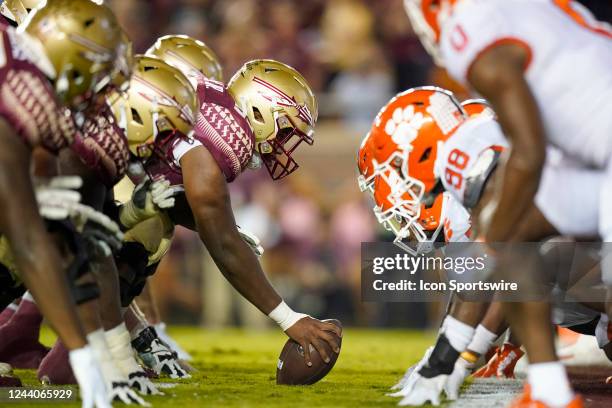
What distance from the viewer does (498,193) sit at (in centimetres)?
346

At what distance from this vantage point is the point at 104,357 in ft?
13.1

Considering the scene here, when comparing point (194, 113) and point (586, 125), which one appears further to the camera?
point (194, 113)

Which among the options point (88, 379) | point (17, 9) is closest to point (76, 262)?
point (88, 379)

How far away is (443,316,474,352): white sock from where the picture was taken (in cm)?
399

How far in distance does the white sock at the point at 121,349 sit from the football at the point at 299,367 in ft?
2.31

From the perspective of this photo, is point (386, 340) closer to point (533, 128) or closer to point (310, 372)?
point (310, 372)

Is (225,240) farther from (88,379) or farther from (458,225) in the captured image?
(88,379)

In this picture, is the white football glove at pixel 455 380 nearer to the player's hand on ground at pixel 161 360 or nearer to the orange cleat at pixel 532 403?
the orange cleat at pixel 532 403

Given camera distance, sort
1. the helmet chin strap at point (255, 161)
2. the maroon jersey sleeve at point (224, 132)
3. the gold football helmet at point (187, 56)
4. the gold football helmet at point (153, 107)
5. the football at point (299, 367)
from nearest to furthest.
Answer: the gold football helmet at point (153, 107) < the football at point (299, 367) < the maroon jersey sleeve at point (224, 132) < the helmet chin strap at point (255, 161) < the gold football helmet at point (187, 56)

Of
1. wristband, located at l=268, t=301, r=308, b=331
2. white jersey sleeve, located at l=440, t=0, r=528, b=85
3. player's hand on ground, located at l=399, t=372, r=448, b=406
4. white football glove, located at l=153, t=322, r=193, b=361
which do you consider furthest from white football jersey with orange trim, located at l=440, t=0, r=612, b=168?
white football glove, located at l=153, t=322, r=193, b=361

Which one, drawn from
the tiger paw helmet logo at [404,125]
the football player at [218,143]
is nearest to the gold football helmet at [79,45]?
the football player at [218,143]

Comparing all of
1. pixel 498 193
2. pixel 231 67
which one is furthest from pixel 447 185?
pixel 231 67

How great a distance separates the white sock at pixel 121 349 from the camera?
428 centimetres

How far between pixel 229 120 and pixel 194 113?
43 centimetres
